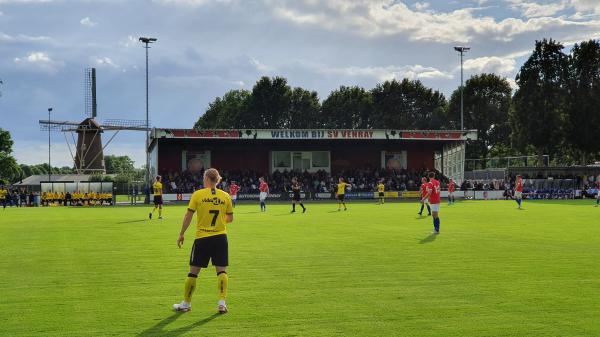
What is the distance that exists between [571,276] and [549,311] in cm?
297

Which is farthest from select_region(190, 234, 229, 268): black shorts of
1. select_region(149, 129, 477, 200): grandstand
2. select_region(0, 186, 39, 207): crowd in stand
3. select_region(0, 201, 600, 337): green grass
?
select_region(0, 186, 39, 207): crowd in stand

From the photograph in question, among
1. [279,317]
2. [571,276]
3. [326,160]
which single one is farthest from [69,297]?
[326,160]

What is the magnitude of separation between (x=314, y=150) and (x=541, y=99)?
2641 centimetres

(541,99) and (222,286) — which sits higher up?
(541,99)

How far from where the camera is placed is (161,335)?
6.69 m

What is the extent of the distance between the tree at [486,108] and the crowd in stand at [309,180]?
24.1 meters

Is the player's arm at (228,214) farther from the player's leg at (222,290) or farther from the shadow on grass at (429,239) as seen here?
the shadow on grass at (429,239)

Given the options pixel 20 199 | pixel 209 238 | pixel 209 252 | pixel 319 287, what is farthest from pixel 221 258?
pixel 20 199

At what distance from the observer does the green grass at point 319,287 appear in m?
7.05

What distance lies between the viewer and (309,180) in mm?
57062

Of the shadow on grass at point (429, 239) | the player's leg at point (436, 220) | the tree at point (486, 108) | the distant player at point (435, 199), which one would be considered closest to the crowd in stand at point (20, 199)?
the distant player at point (435, 199)

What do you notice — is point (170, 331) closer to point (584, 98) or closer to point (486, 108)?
point (584, 98)

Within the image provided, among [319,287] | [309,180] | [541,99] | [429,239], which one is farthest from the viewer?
[541,99]

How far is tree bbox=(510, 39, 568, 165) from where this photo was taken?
6550 centimetres
